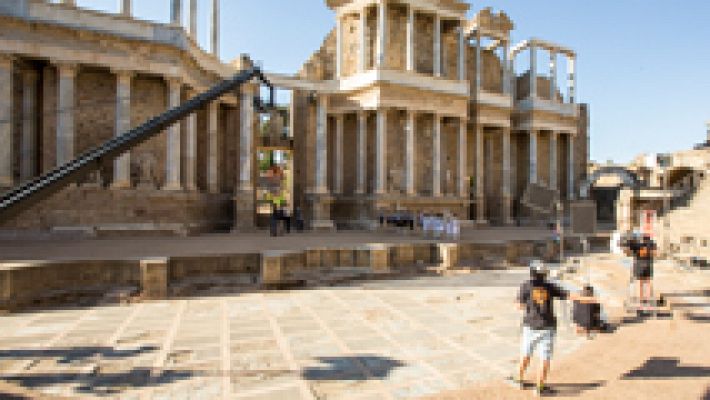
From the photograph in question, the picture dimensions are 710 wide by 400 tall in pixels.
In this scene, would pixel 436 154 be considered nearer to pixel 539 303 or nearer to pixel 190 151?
pixel 190 151

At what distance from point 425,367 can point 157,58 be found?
17479mm

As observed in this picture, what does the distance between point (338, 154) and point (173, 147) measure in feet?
32.2

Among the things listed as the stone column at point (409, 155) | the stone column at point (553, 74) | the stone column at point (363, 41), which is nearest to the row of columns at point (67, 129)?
the stone column at point (363, 41)

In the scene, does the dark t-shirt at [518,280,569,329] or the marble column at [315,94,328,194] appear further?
the marble column at [315,94,328,194]

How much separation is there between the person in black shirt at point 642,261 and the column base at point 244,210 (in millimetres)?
15825

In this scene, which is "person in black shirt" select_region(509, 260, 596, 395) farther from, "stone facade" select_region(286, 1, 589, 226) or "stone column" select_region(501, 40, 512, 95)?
"stone column" select_region(501, 40, 512, 95)

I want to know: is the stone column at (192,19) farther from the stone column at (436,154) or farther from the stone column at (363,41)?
the stone column at (436,154)

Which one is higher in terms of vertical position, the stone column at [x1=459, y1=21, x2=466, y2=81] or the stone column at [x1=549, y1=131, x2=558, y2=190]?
the stone column at [x1=459, y1=21, x2=466, y2=81]

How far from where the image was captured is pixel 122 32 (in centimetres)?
1509

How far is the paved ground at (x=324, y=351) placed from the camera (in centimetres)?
388

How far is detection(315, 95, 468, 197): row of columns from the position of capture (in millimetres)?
20609

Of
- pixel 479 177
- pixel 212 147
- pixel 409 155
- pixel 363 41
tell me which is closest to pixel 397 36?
pixel 363 41

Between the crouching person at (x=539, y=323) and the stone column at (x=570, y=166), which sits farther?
the stone column at (x=570, y=166)

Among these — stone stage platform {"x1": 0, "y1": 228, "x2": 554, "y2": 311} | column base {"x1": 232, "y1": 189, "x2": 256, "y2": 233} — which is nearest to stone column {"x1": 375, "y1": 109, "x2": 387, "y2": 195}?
column base {"x1": 232, "y1": 189, "x2": 256, "y2": 233}
